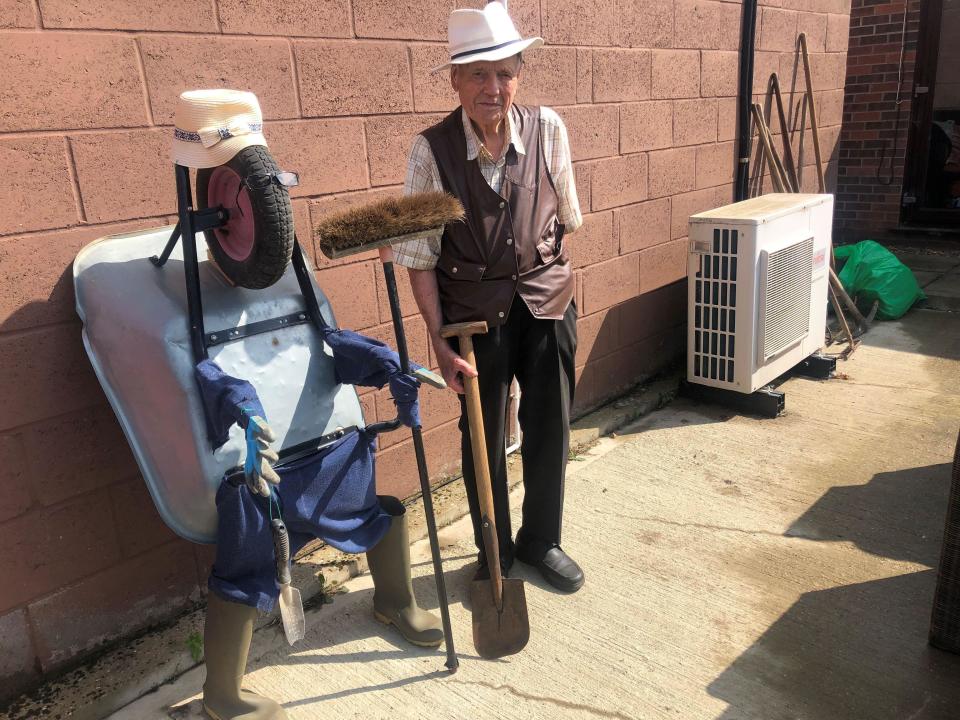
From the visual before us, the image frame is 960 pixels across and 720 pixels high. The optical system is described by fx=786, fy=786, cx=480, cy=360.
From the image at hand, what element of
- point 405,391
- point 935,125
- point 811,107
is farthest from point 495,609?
point 935,125

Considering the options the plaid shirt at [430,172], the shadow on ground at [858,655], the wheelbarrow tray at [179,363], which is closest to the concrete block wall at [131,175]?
the wheelbarrow tray at [179,363]

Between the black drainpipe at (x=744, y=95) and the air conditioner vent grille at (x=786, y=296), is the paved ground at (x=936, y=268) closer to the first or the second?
the black drainpipe at (x=744, y=95)

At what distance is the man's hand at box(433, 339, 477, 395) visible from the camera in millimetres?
2363

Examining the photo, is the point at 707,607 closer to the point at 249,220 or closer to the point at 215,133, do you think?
the point at 249,220

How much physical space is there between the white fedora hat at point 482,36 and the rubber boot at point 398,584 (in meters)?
1.37

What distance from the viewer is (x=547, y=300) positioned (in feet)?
8.53

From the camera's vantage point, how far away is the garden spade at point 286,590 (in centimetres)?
201

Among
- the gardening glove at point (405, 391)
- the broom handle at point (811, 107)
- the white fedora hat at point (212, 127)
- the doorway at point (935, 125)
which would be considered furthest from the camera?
the doorway at point (935, 125)

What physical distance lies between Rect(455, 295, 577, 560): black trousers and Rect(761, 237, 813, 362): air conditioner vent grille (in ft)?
5.71

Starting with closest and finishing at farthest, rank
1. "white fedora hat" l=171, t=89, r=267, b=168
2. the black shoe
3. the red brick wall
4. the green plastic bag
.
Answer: "white fedora hat" l=171, t=89, r=267, b=168 → the black shoe → the green plastic bag → the red brick wall

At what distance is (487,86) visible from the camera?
236 centimetres

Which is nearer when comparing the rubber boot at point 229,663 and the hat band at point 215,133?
the hat band at point 215,133

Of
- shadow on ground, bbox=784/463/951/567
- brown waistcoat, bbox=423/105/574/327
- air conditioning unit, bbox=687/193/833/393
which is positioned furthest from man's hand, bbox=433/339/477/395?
air conditioning unit, bbox=687/193/833/393

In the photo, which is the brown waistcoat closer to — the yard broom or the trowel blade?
the yard broom
